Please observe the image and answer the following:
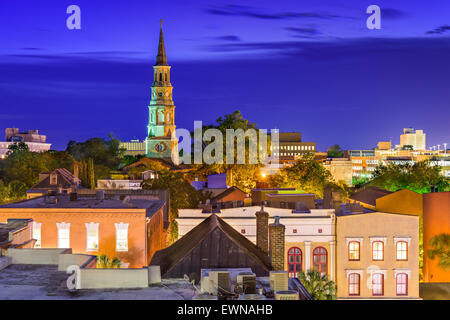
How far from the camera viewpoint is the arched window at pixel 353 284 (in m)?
34.8

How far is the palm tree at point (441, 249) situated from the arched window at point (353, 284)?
8.24 metres

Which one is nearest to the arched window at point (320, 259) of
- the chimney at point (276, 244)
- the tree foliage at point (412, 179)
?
the chimney at point (276, 244)

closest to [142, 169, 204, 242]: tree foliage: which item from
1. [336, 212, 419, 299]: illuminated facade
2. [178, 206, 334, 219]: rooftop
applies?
[178, 206, 334, 219]: rooftop

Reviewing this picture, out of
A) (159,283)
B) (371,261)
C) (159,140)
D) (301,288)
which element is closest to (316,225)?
(371,261)

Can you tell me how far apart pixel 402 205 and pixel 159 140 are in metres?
109

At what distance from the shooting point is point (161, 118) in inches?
5994

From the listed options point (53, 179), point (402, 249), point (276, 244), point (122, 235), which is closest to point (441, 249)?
point (402, 249)

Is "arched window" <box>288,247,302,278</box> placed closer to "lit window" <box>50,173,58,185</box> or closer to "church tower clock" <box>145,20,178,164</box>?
"lit window" <box>50,173,58,185</box>

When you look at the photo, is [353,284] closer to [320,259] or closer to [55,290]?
[320,259]

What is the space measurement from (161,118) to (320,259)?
12050 centimetres

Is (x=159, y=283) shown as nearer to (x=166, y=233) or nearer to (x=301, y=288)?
(x=301, y=288)

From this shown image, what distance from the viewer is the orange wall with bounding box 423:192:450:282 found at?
4134cm

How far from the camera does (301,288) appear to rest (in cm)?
1828
